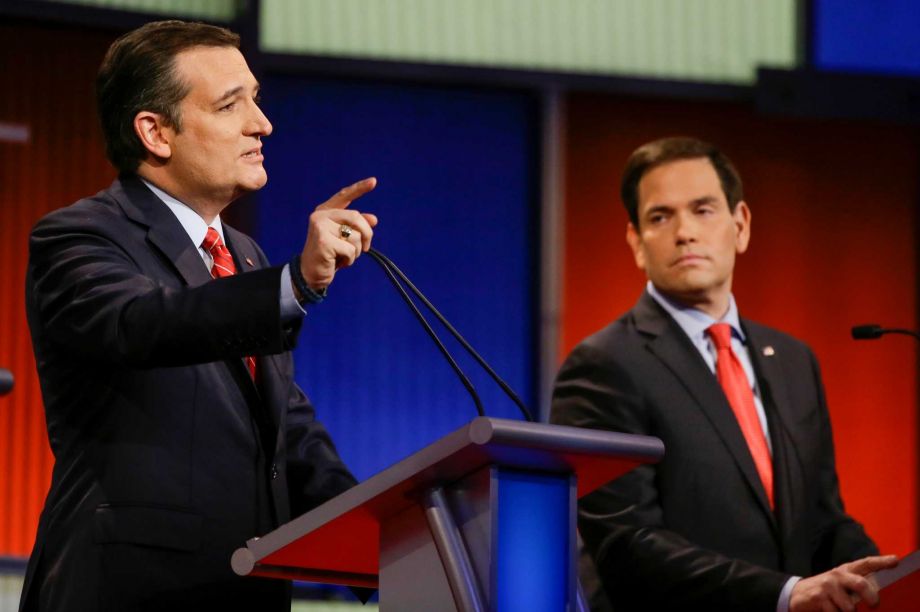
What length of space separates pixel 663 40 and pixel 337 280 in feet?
5.33

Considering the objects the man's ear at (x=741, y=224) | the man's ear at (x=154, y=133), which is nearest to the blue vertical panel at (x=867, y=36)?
the man's ear at (x=741, y=224)

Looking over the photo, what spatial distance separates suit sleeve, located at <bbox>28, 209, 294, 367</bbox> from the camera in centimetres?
201

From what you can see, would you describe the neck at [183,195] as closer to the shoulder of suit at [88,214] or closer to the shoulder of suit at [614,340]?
the shoulder of suit at [88,214]

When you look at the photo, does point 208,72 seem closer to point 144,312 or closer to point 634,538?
point 144,312

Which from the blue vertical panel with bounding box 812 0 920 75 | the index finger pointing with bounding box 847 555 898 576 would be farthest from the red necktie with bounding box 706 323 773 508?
the blue vertical panel with bounding box 812 0 920 75

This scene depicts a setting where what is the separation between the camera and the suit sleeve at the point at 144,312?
2.01m

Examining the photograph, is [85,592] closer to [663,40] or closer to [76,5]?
[76,5]

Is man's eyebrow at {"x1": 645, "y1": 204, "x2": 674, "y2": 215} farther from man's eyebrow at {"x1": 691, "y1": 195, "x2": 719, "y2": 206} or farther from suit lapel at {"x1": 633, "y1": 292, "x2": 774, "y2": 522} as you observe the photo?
suit lapel at {"x1": 633, "y1": 292, "x2": 774, "y2": 522}

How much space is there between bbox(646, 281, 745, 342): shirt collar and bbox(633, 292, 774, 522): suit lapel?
3 centimetres

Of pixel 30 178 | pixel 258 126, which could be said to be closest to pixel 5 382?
pixel 258 126

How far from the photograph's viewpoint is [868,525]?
5652 mm

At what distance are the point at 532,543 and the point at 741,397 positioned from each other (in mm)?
1632

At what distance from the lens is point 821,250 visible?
5.86 meters

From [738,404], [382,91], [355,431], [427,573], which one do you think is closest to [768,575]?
[738,404]
